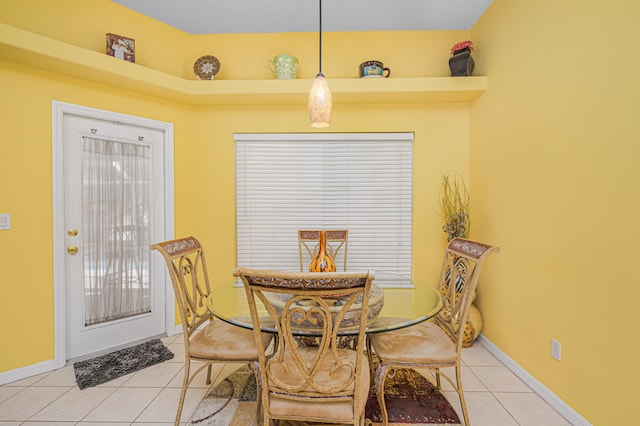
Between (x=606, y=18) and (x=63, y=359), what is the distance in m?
4.34

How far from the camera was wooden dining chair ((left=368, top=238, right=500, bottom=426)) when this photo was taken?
62.4 inches

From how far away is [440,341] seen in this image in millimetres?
1721

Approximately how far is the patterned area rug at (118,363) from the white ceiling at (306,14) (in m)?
3.11

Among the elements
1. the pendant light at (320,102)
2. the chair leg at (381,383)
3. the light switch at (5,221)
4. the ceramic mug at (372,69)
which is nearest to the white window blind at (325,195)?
the ceramic mug at (372,69)

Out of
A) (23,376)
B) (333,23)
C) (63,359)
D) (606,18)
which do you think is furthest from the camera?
(333,23)

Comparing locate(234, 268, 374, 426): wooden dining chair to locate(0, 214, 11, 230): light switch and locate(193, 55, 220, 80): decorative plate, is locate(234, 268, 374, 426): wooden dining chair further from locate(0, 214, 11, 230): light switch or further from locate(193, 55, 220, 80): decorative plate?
A: locate(193, 55, 220, 80): decorative plate

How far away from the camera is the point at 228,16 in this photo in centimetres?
274

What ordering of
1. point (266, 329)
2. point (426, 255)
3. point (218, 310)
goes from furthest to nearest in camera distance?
point (426, 255), point (218, 310), point (266, 329)

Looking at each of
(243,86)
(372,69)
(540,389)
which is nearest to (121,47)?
(243,86)

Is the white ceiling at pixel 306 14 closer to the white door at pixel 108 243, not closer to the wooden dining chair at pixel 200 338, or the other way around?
the white door at pixel 108 243

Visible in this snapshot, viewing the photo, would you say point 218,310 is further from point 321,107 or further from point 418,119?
point 418,119

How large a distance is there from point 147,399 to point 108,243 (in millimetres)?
1401

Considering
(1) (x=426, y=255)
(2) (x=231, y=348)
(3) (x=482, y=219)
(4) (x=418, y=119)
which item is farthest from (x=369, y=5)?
(2) (x=231, y=348)

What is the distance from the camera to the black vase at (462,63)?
2615 millimetres
